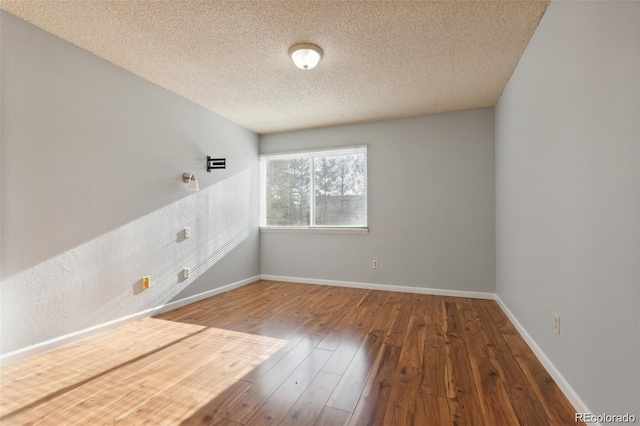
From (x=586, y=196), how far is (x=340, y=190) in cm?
321

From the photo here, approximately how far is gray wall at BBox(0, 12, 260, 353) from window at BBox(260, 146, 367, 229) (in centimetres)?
125

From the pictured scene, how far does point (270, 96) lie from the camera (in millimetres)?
3455

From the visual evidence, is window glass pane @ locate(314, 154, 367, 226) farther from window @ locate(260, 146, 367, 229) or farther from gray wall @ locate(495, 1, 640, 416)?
gray wall @ locate(495, 1, 640, 416)

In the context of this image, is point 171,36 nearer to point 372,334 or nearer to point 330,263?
point 372,334

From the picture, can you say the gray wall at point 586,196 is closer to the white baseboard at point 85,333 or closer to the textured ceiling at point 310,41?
the textured ceiling at point 310,41

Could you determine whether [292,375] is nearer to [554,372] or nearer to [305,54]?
[554,372]

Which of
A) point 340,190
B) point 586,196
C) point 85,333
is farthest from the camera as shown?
point 340,190

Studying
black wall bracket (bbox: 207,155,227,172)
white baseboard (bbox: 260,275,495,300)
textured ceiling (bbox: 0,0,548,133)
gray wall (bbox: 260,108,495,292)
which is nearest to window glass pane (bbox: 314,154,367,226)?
gray wall (bbox: 260,108,495,292)

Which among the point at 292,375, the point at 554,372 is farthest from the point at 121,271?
the point at 554,372

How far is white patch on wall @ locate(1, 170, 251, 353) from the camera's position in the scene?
2143 mm

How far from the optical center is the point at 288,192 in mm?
4832

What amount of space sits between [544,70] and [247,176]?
12.4 feet

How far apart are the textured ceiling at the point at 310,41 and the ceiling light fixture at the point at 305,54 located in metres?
0.05

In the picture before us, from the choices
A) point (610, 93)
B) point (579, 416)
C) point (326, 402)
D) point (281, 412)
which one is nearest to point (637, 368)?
point (579, 416)
